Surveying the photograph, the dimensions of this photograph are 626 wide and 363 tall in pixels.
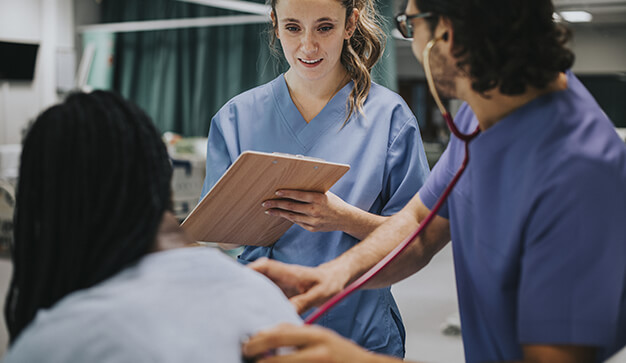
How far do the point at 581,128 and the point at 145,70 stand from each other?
7.09 m

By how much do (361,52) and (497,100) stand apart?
617mm

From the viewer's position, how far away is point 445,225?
120 centimetres

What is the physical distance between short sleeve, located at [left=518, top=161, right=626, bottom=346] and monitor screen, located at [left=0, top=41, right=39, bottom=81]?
706 cm

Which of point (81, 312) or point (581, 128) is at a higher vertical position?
point (581, 128)

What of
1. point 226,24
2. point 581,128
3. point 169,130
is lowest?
point 169,130

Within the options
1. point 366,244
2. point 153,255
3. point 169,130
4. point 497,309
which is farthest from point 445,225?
point 169,130

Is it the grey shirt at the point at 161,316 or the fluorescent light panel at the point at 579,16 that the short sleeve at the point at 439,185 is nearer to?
the grey shirt at the point at 161,316

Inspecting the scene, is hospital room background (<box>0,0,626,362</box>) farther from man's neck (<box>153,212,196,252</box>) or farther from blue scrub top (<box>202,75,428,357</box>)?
man's neck (<box>153,212,196,252</box>)

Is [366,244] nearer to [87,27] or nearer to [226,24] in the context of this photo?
[226,24]

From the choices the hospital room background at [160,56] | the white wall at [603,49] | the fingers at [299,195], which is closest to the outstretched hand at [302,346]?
the fingers at [299,195]

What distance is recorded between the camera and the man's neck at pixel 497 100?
35.4 inches

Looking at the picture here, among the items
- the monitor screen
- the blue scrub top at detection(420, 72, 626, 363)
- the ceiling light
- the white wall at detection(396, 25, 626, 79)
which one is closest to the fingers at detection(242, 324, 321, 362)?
the blue scrub top at detection(420, 72, 626, 363)

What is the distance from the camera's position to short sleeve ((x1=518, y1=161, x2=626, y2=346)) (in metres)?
0.76

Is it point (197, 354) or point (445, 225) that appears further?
point (445, 225)
